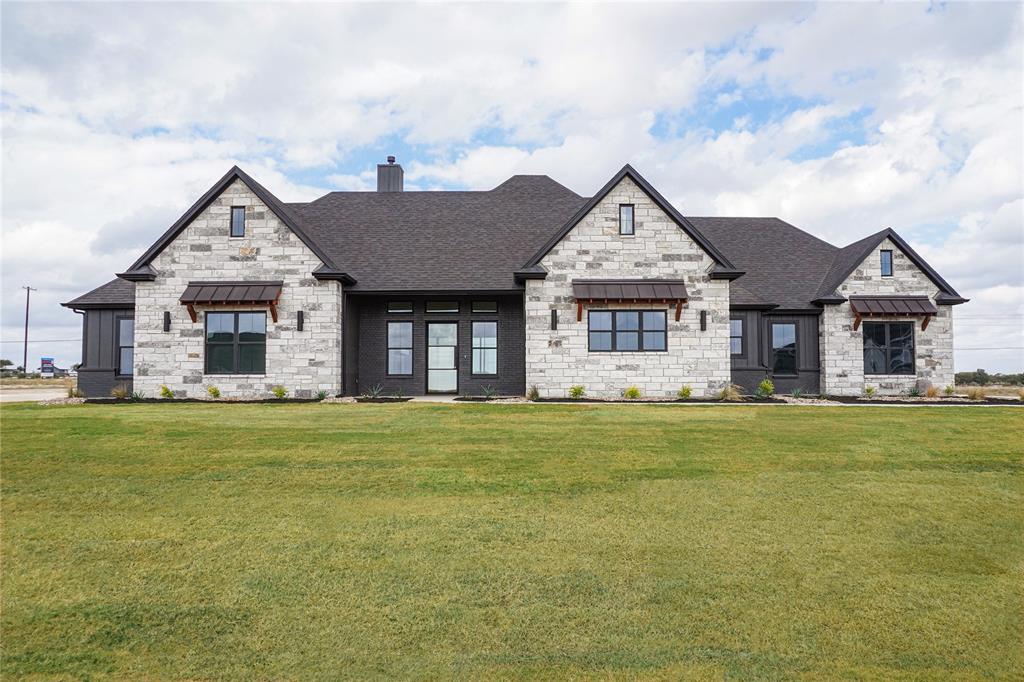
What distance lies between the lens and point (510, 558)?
231 inches

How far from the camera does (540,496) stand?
7.68m

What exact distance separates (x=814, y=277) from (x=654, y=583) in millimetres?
21166

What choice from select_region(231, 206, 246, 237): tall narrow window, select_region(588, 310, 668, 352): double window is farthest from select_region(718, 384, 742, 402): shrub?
select_region(231, 206, 246, 237): tall narrow window

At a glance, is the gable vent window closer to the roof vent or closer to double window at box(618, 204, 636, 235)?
double window at box(618, 204, 636, 235)

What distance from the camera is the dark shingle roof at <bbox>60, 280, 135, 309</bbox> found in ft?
68.3

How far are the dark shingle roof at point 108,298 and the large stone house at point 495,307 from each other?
2.9 inches

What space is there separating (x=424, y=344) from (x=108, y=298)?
10.6 meters

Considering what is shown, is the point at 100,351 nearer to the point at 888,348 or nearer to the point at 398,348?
the point at 398,348

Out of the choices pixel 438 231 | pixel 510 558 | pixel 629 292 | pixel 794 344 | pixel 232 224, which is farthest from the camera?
pixel 438 231

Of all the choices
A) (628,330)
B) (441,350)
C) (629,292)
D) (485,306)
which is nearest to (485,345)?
(485,306)

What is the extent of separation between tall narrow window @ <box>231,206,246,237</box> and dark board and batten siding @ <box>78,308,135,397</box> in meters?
5.21

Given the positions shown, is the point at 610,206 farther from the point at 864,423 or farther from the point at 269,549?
the point at 269,549

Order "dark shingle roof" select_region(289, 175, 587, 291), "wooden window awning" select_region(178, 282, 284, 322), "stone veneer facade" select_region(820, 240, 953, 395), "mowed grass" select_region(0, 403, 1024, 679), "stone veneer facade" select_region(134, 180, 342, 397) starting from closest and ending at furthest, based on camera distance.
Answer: "mowed grass" select_region(0, 403, 1024, 679) → "wooden window awning" select_region(178, 282, 284, 322) → "stone veneer facade" select_region(134, 180, 342, 397) → "dark shingle roof" select_region(289, 175, 587, 291) → "stone veneer facade" select_region(820, 240, 953, 395)

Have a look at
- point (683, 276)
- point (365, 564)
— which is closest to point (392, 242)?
point (683, 276)
